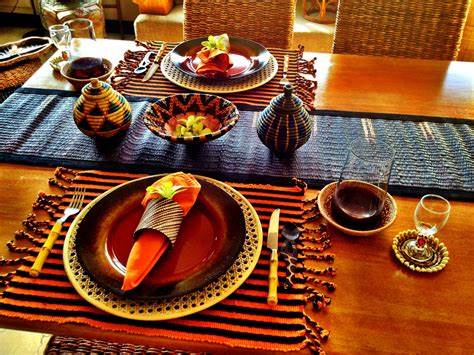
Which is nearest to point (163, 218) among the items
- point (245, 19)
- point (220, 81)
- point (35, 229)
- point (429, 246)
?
point (35, 229)

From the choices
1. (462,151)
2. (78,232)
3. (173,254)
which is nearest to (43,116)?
(78,232)

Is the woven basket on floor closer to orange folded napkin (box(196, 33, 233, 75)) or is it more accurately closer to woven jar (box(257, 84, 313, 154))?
woven jar (box(257, 84, 313, 154))

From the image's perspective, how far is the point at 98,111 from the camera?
3.08 ft

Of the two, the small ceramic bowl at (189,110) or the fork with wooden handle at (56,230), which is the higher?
the small ceramic bowl at (189,110)

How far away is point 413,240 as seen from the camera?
771 mm

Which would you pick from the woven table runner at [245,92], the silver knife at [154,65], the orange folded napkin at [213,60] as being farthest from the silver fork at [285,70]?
the silver knife at [154,65]

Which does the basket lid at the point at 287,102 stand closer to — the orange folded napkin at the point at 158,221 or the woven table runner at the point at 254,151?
the woven table runner at the point at 254,151

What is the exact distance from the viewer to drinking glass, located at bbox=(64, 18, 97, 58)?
48.0 inches

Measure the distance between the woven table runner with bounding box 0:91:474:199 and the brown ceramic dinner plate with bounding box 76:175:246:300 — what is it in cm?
12

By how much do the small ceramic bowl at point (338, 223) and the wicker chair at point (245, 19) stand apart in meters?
0.86

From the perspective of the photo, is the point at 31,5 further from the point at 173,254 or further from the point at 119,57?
the point at 173,254

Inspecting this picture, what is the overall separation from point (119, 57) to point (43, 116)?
35 cm

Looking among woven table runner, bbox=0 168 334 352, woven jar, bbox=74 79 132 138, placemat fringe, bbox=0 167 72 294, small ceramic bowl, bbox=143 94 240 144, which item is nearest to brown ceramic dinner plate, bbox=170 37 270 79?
small ceramic bowl, bbox=143 94 240 144

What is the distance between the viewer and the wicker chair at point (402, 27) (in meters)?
1.44
